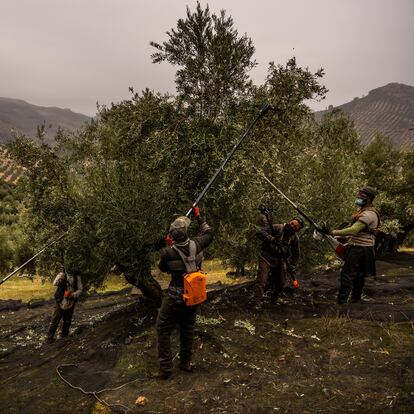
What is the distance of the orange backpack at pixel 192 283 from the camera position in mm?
7375

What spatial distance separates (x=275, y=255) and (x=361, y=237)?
2523 mm

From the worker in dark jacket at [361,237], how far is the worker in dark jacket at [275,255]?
1236 millimetres

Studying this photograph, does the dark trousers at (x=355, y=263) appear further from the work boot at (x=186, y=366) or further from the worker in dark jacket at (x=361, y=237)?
the work boot at (x=186, y=366)

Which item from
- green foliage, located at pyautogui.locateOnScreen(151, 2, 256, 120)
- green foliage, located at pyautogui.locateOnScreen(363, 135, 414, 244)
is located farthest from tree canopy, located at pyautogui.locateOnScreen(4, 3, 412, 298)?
green foliage, located at pyautogui.locateOnScreen(363, 135, 414, 244)

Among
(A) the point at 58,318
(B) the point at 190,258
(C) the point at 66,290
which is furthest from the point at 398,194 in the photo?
(B) the point at 190,258

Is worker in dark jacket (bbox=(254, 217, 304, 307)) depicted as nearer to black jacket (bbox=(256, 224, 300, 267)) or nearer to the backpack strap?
black jacket (bbox=(256, 224, 300, 267))

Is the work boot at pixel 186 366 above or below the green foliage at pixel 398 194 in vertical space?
below

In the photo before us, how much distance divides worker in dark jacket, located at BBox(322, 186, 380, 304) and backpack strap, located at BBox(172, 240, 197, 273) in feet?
14.3

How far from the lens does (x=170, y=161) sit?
11484 mm

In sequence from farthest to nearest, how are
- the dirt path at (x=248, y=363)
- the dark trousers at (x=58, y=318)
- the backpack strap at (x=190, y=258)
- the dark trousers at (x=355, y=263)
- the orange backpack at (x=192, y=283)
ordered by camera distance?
the dark trousers at (x=58, y=318), the dark trousers at (x=355, y=263), the backpack strap at (x=190, y=258), the orange backpack at (x=192, y=283), the dirt path at (x=248, y=363)

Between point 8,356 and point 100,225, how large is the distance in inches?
243

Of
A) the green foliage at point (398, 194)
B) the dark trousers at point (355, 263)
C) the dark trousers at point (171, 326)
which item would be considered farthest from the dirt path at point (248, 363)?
the green foliage at point (398, 194)

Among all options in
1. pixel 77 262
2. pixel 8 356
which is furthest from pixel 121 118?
pixel 8 356

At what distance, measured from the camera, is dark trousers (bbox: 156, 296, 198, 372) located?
24.7ft
